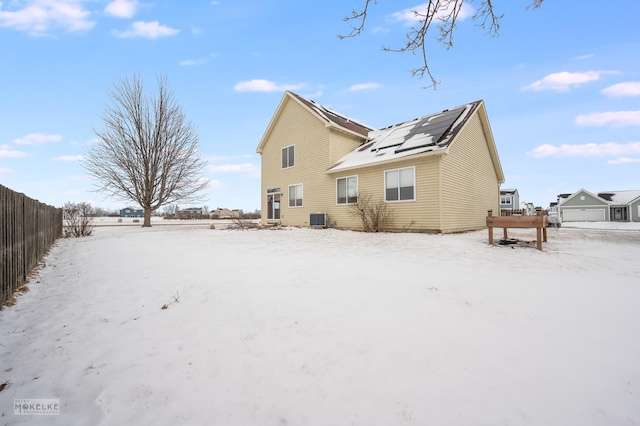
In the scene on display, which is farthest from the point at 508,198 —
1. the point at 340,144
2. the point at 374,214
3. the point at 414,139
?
the point at 374,214

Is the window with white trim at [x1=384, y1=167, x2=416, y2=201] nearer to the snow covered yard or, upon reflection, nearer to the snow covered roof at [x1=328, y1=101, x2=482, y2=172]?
the snow covered roof at [x1=328, y1=101, x2=482, y2=172]

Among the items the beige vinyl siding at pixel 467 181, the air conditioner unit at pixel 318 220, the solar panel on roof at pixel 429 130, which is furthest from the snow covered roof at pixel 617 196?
the air conditioner unit at pixel 318 220

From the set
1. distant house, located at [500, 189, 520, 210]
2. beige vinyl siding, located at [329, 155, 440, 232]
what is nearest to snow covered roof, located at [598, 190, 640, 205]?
distant house, located at [500, 189, 520, 210]

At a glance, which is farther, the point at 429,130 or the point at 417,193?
the point at 429,130

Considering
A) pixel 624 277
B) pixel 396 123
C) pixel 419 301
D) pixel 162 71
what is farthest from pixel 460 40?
pixel 162 71

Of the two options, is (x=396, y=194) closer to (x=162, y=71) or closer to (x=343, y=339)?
(x=343, y=339)

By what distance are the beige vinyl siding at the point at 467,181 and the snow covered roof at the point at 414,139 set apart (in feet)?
2.30

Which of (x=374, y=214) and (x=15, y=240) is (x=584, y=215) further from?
(x=15, y=240)

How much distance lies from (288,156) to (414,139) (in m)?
8.63

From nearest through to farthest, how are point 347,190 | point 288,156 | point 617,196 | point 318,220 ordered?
point 347,190, point 318,220, point 288,156, point 617,196

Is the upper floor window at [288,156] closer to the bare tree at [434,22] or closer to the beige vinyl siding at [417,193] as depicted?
the beige vinyl siding at [417,193]

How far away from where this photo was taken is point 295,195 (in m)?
17.8

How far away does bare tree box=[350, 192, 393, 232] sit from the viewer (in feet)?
41.9

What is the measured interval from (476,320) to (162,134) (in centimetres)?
2415
